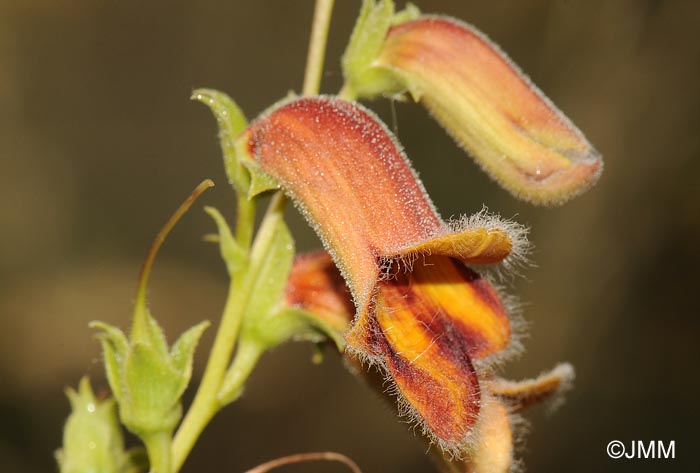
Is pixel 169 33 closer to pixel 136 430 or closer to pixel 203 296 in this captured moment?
pixel 203 296

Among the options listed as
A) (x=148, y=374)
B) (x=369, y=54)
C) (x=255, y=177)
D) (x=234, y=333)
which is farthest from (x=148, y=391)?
(x=369, y=54)

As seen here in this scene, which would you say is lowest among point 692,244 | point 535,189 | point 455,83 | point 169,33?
point 535,189

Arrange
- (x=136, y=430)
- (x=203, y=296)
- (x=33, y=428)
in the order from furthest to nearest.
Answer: (x=203, y=296) → (x=33, y=428) → (x=136, y=430)

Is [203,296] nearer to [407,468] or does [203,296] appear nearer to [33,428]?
[33,428]

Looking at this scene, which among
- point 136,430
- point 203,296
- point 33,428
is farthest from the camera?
point 203,296

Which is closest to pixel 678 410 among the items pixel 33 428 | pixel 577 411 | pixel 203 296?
pixel 577 411

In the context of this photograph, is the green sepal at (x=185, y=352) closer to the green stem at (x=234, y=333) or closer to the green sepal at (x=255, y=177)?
the green stem at (x=234, y=333)

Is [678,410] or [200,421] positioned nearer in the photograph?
[200,421]

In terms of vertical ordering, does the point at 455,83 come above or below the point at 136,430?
above
